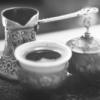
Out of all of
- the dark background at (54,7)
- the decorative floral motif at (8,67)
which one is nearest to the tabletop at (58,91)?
the decorative floral motif at (8,67)

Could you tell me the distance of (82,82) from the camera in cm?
60

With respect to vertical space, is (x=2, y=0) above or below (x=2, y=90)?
above

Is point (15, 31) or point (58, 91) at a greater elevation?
point (15, 31)

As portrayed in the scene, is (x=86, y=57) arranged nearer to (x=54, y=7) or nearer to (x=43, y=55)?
(x=43, y=55)

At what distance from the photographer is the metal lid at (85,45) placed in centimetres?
57

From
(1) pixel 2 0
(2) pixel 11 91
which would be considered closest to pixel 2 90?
(2) pixel 11 91

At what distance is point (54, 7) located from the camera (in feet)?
2.69

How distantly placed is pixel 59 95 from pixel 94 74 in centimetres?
9

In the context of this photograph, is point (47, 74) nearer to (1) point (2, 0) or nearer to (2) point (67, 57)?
(2) point (67, 57)

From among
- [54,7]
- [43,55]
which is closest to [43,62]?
[43,55]

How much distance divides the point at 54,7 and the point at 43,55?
12.3 inches

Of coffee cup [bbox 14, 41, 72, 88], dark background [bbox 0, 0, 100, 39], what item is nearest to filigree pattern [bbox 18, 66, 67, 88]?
coffee cup [bbox 14, 41, 72, 88]

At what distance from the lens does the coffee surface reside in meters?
0.53

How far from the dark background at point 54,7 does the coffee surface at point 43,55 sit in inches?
10.6
